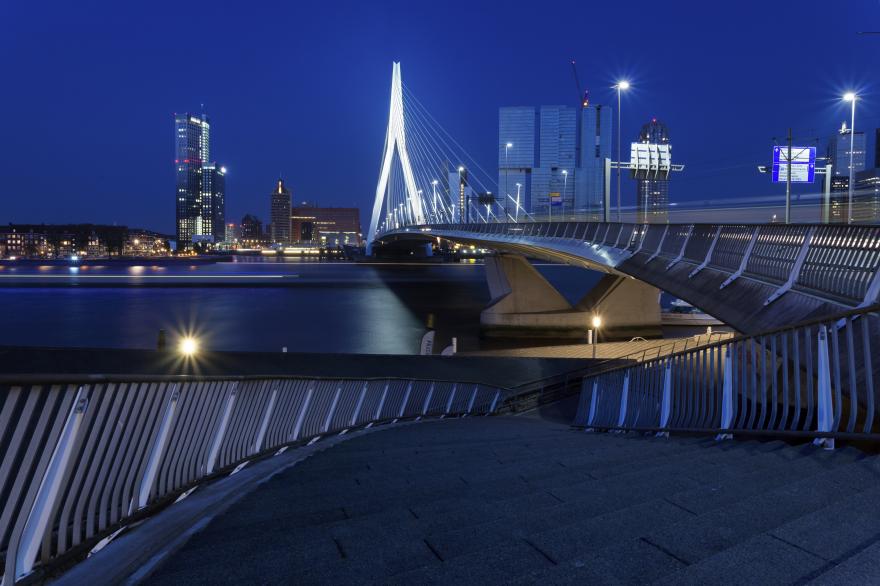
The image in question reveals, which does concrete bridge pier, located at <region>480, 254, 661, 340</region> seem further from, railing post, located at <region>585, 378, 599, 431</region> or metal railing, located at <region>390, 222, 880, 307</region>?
railing post, located at <region>585, 378, 599, 431</region>

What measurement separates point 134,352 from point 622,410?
55.6 ft

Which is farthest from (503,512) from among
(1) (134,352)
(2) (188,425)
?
(1) (134,352)

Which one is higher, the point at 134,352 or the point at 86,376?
the point at 86,376

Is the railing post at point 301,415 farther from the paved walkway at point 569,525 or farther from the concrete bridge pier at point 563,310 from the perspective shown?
the concrete bridge pier at point 563,310

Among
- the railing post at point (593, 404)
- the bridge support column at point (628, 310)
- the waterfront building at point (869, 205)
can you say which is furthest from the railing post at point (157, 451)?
the bridge support column at point (628, 310)

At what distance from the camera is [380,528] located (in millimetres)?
3029

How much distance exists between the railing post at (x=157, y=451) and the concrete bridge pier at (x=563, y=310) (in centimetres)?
3379

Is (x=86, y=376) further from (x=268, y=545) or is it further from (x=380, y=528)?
(x=380, y=528)

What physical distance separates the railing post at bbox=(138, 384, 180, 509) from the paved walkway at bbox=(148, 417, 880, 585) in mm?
414

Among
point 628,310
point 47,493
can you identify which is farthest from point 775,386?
point 628,310

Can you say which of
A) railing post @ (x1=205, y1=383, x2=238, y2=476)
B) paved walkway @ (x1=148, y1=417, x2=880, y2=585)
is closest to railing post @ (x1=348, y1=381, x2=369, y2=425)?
paved walkway @ (x1=148, y1=417, x2=880, y2=585)

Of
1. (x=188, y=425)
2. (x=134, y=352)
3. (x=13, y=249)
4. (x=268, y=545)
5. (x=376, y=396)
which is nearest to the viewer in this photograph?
(x=268, y=545)

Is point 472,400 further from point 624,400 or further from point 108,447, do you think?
point 108,447

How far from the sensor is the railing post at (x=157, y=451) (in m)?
3.33
